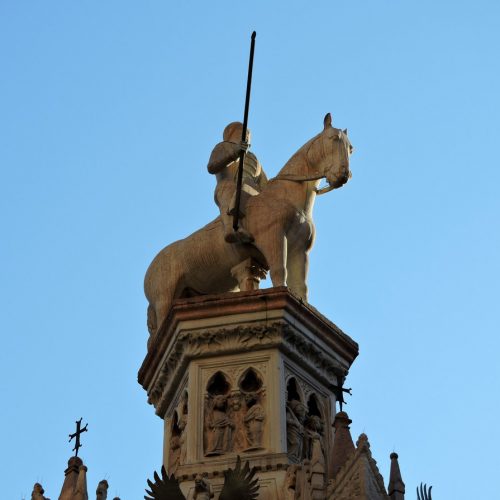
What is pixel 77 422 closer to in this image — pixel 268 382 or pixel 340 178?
pixel 268 382

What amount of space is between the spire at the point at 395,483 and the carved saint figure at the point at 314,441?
0.99 metres

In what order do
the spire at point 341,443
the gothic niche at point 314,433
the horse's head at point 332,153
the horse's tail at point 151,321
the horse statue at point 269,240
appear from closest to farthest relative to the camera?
the gothic niche at point 314,433 → the spire at point 341,443 → the horse statue at point 269,240 → the horse's head at point 332,153 → the horse's tail at point 151,321

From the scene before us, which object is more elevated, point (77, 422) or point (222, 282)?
point (222, 282)

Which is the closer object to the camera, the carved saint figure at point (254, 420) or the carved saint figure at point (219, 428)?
the carved saint figure at point (254, 420)

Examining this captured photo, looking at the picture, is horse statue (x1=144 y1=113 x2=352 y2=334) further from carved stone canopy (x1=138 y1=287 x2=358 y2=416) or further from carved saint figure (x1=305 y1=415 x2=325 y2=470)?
carved saint figure (x1=305 y1=415 x2=325 y2=470)

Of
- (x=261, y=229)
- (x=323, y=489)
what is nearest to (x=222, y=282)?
(x=261, y=229)

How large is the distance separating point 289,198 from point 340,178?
89cm

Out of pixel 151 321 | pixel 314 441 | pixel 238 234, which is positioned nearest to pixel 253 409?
pixel 314 441

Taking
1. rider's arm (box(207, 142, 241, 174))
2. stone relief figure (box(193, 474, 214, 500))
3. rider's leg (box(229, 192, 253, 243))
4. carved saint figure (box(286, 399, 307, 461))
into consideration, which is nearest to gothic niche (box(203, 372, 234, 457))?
carved saint figure (box(286, 399, 307, 461))

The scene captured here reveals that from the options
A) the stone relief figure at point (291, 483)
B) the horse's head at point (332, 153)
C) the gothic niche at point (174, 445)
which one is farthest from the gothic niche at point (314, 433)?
the horse's head at point (332, 153)

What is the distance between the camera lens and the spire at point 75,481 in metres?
25.7

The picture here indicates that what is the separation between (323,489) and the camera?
24047 mm

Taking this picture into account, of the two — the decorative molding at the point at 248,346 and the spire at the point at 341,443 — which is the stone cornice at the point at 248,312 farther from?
the spire at the point at 341,443

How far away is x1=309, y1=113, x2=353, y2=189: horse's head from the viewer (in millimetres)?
28109
